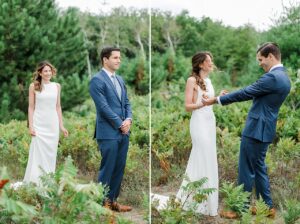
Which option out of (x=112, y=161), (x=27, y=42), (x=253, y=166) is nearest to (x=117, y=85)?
(x=112, y=161)

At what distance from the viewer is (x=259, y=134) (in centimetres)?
504

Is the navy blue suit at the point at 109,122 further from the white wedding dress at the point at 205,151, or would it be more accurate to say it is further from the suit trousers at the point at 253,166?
the suit trousers at the point at 253,166

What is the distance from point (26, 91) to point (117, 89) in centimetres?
823

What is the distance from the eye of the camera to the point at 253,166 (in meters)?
5.26

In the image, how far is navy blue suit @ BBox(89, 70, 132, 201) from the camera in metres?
5.11

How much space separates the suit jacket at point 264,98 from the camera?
4945mm

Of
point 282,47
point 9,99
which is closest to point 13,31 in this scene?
point 9,99

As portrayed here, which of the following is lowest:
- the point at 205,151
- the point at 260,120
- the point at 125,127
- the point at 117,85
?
the point at 205,151

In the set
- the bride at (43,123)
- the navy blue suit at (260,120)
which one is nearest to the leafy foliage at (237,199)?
the navy blue suit at (260,120)

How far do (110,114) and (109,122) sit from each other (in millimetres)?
119

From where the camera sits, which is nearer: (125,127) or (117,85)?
(125,127)

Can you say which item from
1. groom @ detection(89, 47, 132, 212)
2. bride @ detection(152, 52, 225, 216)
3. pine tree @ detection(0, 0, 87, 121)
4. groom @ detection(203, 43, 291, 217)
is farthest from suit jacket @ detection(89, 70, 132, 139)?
pine tree @ detection(0, 0, 87, 121)

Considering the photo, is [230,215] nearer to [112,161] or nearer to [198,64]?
[112,161]

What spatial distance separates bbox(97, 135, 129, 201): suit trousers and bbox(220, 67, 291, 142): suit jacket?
115 cm
